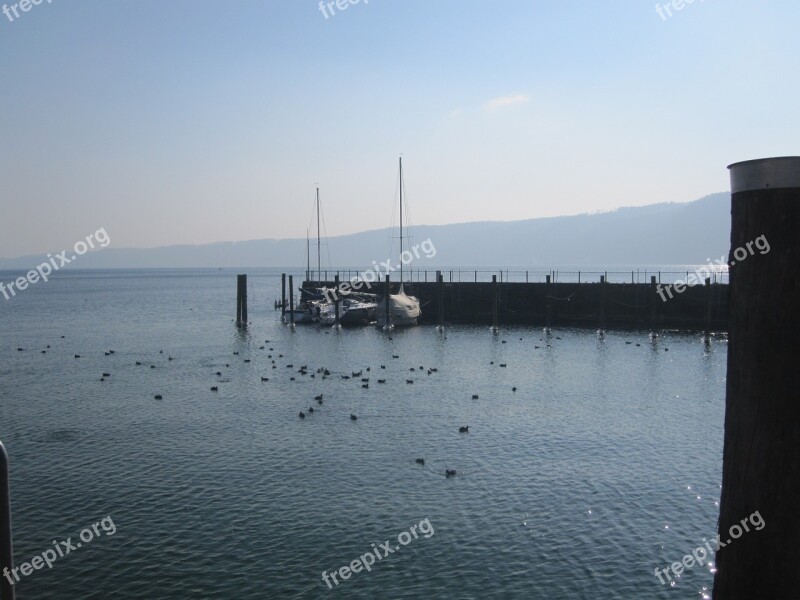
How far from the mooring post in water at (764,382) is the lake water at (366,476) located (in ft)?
35.9

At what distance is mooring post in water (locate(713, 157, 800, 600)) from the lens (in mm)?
4340

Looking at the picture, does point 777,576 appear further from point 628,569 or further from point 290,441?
point 290,441

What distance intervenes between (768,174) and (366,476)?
19026 millimetres

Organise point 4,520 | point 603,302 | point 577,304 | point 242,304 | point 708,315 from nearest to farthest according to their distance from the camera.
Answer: point 4,520
point 708,315
point 603,302
point 577,304
point 242,304

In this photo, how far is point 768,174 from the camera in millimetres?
4383

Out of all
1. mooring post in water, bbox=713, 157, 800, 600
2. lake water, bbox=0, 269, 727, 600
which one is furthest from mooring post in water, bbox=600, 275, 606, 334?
mooring post in water, bbox=713, 157, 800, 600

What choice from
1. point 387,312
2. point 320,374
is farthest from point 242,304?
point 320,374

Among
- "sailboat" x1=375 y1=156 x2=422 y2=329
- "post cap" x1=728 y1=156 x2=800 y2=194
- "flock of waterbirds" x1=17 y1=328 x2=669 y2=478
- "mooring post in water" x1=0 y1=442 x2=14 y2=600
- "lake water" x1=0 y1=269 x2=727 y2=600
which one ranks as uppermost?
"post cap" x1=728 y1=156 x2=800 y2=194

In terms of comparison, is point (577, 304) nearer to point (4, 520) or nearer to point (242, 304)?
point (242, 304)

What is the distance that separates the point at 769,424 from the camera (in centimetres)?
441

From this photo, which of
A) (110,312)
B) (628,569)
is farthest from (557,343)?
(110,312)

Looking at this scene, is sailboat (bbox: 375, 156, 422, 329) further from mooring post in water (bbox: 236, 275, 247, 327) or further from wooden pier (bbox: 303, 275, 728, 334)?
mooring post in water (bbox: 236, 275, 247, 327)

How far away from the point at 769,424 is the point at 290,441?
918 inches

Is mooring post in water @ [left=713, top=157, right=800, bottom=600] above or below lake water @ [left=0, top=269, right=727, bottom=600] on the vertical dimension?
above
